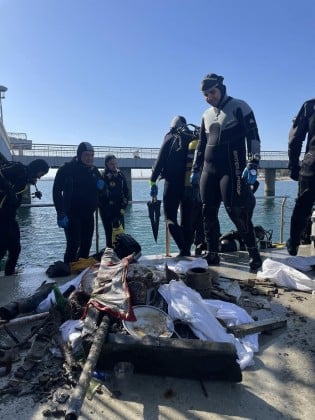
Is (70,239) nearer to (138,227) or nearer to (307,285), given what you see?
(307,285)

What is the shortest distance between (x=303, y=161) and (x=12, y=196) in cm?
310

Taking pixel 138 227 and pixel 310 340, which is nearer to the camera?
pixel 310 340

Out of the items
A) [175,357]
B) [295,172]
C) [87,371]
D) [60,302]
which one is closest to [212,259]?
[295,172]

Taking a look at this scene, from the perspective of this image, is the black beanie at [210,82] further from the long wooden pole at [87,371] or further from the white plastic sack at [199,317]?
the long wooden pole at [87,371]

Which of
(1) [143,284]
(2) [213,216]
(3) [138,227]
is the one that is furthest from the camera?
(3) [138,227]

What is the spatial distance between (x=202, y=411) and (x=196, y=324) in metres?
0.52

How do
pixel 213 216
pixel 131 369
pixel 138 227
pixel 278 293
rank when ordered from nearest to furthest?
pixel 131 369
pixel 278 293
pixel 213 216
pixel 138 227

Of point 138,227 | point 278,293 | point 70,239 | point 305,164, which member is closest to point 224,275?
point 278,293

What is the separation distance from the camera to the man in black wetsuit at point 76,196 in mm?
3850

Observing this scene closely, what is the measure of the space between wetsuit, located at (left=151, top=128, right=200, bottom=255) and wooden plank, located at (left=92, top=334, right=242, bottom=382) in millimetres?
2522

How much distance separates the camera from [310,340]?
2.02m

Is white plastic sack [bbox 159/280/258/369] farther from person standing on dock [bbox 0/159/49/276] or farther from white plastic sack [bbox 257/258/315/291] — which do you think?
person standing on dock [bbox 0/159/49/276]

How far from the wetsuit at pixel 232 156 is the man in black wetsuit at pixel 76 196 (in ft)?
4.61

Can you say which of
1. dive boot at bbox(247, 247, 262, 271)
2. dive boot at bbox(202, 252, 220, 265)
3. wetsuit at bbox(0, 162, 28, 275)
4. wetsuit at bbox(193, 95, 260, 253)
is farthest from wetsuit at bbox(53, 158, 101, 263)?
dive boot at bbox(247, 247, 262, 271)
